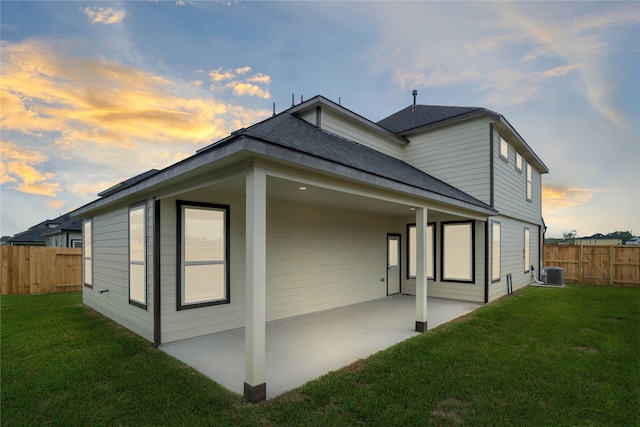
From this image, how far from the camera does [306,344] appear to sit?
5098 mm

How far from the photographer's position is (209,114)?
365 inches

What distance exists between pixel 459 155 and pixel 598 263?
922 cm

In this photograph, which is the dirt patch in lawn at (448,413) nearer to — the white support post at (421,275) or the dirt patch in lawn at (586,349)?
the white support post at (421,275)

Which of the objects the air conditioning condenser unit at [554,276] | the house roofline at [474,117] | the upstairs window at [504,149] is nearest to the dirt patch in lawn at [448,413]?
the house roofline at [474,117]

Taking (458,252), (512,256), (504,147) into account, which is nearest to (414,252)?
(458,252)

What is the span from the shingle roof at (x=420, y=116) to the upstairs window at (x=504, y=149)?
1.49 m

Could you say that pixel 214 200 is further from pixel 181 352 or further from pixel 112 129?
pixel 112 129

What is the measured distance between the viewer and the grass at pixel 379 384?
2.99 m

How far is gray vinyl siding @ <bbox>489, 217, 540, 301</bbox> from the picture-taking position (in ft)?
32.2

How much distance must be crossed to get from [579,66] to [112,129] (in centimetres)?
1443

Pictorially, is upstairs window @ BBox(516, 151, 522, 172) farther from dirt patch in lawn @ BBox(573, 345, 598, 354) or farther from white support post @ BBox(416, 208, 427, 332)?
dirt patch in lawn @ BBox(573, 345, 598, 354)

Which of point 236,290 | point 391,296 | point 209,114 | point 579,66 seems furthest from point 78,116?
point 579,66

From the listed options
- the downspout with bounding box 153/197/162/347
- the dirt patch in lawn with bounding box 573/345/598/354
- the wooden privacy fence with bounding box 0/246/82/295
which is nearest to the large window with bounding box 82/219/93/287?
the wooden privacy fence with bounding box 0/246/82/295

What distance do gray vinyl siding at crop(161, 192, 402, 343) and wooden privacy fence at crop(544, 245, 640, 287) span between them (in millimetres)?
9647
